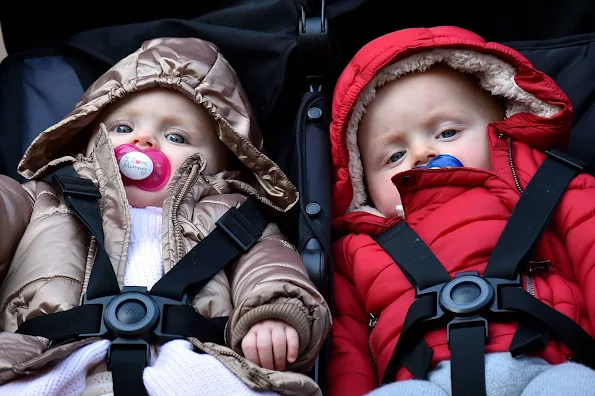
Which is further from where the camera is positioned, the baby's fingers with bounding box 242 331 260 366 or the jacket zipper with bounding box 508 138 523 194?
the jacket zipper with bounding box 508 138 523 194

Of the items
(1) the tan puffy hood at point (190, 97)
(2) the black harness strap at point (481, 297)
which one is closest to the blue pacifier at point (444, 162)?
(2) the black harness strap at point (481, 297)

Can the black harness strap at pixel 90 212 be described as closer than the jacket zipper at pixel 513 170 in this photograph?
Yes

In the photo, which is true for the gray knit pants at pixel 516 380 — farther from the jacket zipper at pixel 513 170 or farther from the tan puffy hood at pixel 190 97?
the tan puffy hood at pixel 190 97

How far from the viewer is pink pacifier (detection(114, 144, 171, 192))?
1.93 metres

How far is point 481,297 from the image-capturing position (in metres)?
1.67

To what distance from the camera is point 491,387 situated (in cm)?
156

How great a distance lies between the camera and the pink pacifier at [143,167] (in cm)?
193

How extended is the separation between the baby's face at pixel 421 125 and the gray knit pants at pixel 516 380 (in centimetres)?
47

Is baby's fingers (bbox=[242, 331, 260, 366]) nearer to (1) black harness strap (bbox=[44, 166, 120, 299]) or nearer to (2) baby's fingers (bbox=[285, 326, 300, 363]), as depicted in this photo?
(2) baby's fingers (bbox=[285, 326, 300, 363])

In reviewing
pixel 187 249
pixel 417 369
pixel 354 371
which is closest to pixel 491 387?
pixel 417 369

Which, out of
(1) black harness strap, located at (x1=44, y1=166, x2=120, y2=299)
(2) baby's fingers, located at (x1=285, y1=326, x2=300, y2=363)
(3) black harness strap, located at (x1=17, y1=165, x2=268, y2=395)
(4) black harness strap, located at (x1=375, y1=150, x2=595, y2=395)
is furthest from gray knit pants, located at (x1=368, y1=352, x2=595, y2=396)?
(1) black harness strap, located at (x1=44, y1=166, x2=120, y2=299)

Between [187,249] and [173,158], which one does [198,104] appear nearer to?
[173,158]

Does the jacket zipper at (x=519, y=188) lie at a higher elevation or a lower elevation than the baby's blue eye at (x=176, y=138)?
lower

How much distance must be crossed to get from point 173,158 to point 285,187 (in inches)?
8.4
